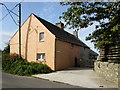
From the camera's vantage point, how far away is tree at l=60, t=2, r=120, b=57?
30.6ft

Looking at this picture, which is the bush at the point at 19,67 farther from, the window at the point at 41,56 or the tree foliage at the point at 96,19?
the tree foliage at the point at 96,19

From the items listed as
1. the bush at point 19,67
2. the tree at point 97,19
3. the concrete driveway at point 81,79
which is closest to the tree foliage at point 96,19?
the tree at point 97,19

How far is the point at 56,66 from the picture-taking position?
18.5m

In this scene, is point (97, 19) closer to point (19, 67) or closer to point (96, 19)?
point (96, 19)

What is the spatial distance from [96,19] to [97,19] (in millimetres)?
79

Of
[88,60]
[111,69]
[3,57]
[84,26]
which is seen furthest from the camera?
[88,60]

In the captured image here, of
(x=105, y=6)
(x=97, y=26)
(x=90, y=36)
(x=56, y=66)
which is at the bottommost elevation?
(x=56, y=66)

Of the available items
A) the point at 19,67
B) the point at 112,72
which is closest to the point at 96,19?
the point at 112,72

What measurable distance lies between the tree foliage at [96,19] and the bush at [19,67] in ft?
25.5

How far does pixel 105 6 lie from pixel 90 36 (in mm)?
2545

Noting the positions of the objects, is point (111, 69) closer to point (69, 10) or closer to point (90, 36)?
point (90, 36)

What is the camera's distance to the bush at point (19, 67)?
1580 cm

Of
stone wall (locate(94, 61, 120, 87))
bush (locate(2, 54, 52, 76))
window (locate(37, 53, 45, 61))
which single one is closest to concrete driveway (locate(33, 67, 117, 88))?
stone wall (locate(94, 61, 120, 87))

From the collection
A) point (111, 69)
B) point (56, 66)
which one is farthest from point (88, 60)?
point (111, 69)
